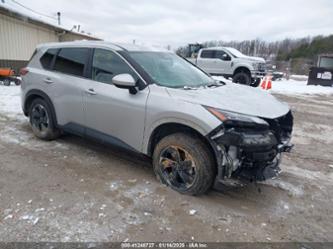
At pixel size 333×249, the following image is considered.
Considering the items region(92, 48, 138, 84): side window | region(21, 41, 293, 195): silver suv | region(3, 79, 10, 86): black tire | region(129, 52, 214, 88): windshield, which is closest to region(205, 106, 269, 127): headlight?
region(21, 41, 293, 195): silver suv

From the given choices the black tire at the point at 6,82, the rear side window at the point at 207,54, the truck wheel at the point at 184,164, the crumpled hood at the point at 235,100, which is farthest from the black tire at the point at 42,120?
the rear side window at the point at 207,54

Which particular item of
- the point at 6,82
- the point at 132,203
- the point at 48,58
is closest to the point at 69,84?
the point at 48,58

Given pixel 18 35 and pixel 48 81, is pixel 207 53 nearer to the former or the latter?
pixel 18 35

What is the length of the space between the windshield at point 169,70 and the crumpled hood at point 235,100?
32 cm

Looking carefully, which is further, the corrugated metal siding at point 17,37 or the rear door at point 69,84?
the corrugated metal siding at point 17,37

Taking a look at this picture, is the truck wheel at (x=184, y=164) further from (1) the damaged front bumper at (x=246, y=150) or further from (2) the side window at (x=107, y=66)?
(2) the side window at (x=107, y=66)

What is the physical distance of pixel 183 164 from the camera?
11.2 feet

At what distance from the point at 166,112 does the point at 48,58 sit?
2.78 m

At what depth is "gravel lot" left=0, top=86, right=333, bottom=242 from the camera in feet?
9.12

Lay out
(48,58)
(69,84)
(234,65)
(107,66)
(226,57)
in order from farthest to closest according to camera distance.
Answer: (226,57) < (234,65) < (48,58) < (69,84) < (107,66)

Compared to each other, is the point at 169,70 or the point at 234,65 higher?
the point at 234,65

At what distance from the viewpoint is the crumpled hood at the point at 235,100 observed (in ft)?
10.3

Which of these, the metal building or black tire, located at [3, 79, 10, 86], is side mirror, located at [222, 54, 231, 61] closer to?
the metal building

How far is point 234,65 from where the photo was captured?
15.2m
